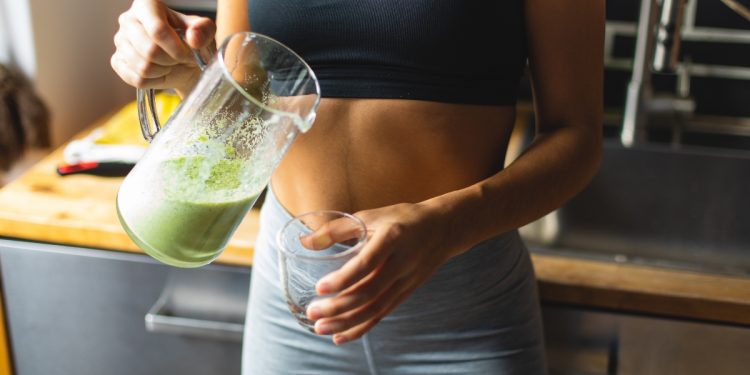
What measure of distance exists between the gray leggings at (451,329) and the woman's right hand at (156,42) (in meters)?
0.23

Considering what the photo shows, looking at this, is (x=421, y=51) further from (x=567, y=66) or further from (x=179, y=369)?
(x=179, y=369)

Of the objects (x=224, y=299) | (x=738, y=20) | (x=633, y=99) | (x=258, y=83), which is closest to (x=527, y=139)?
(x=633, y=99)

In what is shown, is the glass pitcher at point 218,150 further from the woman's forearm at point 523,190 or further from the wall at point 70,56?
the wall at point 70,56

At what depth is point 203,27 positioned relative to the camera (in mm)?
724

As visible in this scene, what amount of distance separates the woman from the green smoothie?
13 cm

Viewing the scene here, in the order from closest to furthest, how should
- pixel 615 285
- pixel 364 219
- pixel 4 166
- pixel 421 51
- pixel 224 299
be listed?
pixel 364 219 < pixel 421 51 < pixel 615 285 < pixel 224 299 < pixel 4 166

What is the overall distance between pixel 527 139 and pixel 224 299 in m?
0.70

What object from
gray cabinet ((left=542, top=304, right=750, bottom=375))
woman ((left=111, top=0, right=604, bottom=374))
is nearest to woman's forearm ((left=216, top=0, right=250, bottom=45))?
woman ((left=111, top=0, right=604, bottom=374))

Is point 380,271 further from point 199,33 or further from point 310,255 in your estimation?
point 199,33

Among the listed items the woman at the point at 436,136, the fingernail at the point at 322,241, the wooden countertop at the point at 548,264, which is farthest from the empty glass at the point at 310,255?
the wooden countertop at the point at 548,264

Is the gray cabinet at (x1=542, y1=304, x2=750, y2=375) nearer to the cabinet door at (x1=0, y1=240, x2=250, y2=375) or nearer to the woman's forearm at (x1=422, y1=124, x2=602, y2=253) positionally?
the woman's forearm at (x1=422, y1=124, x2=602, y2=253)

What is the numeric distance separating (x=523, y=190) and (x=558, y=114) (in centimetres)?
12

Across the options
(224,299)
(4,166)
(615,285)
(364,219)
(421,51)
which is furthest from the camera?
(4,166)

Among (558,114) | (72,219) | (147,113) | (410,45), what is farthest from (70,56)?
(558,114)
